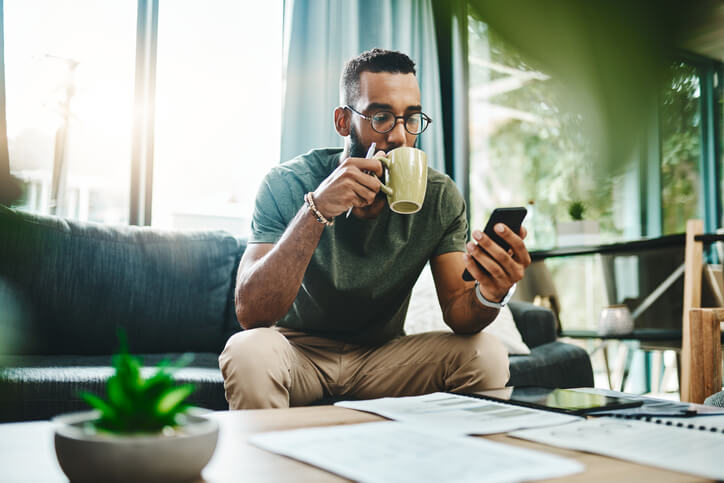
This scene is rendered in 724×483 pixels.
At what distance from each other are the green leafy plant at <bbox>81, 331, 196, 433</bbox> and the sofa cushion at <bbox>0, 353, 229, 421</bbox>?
1041mm

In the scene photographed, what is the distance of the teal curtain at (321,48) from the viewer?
284 centimetres

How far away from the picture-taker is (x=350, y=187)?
1.22 metres

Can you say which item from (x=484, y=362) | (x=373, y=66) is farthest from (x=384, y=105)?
(x=484, y=362)

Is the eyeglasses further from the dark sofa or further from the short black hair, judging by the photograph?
the dark sofa

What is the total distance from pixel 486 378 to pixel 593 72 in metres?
3.62

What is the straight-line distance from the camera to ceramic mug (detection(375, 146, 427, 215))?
1.20m

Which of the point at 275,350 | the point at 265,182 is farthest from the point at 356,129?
the point at 275,350

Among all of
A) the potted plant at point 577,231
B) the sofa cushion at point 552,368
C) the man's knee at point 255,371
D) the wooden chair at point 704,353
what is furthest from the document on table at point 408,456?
the potted plant at point 577,231

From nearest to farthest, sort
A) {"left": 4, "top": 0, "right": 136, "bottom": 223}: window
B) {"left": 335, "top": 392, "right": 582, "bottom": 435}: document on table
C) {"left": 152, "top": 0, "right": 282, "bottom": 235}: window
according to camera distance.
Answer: {"left": 335, "top": 392, "right": 582, "bottom": 435}: document on table
{"left": 4, "top": 0, "right": 136, "bottom": 223}: window
{"left": 152, "top": 0, "right": 282, "bottom": 235}: window

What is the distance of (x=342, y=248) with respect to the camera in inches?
59.1

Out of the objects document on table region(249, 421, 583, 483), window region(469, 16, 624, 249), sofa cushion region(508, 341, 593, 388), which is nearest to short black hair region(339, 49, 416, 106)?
sofa cushion region(508, 341, 593, 388)

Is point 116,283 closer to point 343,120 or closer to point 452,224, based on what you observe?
point 343,120

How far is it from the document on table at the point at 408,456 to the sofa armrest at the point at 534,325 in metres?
1.69

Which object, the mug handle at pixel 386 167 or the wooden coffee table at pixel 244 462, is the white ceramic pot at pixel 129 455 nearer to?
the wooden coffee table at pixel 244 462
